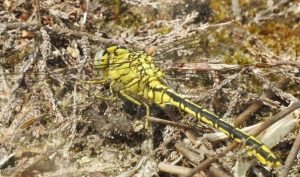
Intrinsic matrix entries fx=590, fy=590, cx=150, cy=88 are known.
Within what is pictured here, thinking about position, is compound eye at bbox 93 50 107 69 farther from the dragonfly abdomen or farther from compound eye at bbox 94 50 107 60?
the dragonfly abdomen

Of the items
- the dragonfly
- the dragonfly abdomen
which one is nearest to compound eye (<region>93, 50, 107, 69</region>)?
the dragonfly

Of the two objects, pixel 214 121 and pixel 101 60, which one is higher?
pixel 101 60

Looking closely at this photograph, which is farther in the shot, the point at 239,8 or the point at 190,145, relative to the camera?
the point at 239,8

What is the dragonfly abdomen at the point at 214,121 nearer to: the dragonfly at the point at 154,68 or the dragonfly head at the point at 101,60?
the dragonfly at the point at 154,68

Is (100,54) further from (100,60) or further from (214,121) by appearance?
(214,121)

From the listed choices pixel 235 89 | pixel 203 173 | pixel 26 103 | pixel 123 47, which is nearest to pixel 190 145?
pixel 203 173

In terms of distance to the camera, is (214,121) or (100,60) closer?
(214,121)

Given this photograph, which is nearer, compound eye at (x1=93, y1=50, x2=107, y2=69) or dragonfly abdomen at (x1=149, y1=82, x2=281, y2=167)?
dragonfly abdomen at (x1=149, y1=82, x2=281, y2=167)

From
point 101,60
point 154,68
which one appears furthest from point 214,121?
point 101,60

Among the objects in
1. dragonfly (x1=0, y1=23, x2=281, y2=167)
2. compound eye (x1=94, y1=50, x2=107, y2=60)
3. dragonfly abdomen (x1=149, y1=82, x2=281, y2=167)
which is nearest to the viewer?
dragonfly abdomen (x1=149, y1=82, x2=281, y2=167)

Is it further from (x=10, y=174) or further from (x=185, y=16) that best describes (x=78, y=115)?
(x=185, y=16)

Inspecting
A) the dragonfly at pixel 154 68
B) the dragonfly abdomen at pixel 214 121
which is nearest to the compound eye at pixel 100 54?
the dragonfly at pixel 154 68
